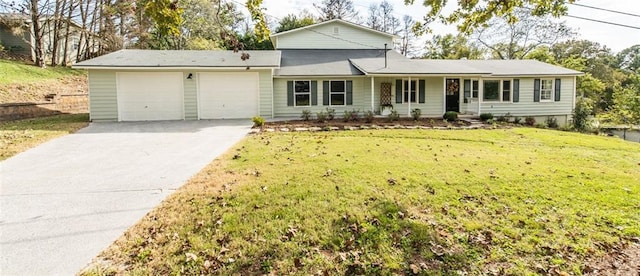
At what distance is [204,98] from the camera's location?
1510cm

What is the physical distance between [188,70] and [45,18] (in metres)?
16.7

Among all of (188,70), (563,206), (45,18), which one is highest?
(45,18)

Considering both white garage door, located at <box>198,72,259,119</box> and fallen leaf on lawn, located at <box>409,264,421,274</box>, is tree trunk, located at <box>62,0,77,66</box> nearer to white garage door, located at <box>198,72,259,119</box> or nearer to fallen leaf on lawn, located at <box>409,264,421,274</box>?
white garage door, located at <box>198,72,259,119</box>

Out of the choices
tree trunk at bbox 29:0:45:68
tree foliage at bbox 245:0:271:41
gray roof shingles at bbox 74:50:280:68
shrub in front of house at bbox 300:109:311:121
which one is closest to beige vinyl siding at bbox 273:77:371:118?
shrub in front of house at bbox 300:109:311:121

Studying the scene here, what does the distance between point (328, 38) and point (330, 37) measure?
0.45 feet

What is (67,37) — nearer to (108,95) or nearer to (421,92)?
(108,95)

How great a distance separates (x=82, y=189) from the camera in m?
5.45

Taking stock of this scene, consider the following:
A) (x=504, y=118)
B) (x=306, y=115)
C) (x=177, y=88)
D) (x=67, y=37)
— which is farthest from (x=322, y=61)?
(x=67, y=37)

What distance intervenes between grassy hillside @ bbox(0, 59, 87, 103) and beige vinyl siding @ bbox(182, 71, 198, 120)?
7594 mm

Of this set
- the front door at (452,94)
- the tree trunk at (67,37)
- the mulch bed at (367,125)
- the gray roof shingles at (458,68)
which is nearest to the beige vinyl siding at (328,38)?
the gray roof shingles at (458,68)

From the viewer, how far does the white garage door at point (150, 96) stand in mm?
14531

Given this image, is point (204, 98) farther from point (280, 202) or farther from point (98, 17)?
point (98, 17)

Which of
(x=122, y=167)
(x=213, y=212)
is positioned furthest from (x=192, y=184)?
(x=122, y=167)

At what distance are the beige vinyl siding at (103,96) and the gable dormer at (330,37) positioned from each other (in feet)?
31.4
